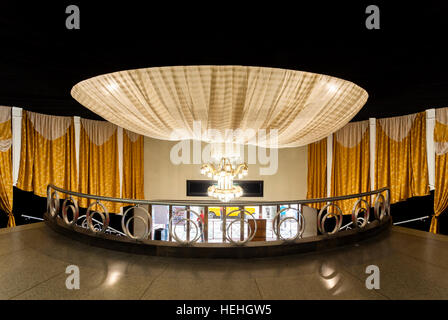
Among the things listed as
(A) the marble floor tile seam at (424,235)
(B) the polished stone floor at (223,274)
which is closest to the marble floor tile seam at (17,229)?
(B) the polished stone floor at (223,274)

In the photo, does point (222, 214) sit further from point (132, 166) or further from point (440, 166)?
point (132, 166)

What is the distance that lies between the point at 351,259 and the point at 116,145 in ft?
17.2

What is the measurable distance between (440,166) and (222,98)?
14.3 ft

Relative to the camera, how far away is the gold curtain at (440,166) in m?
3.99

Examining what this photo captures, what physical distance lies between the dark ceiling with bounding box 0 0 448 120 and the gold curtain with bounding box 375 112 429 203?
105 inches

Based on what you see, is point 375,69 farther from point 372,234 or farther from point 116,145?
point 116,145

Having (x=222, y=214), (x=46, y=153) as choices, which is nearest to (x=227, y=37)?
(x=222, y=214)

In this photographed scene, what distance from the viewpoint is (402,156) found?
4.53 meters

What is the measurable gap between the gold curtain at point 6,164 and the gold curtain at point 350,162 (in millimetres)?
6156

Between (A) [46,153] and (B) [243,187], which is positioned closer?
(A) [46,153]

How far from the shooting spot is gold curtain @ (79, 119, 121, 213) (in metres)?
5.08

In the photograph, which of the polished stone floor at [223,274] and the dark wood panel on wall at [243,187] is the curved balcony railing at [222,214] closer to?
the polished stone floor at [223,274]

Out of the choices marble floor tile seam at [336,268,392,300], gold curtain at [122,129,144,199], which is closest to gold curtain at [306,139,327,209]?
marble floor tile seam at [336,268,392,300]
